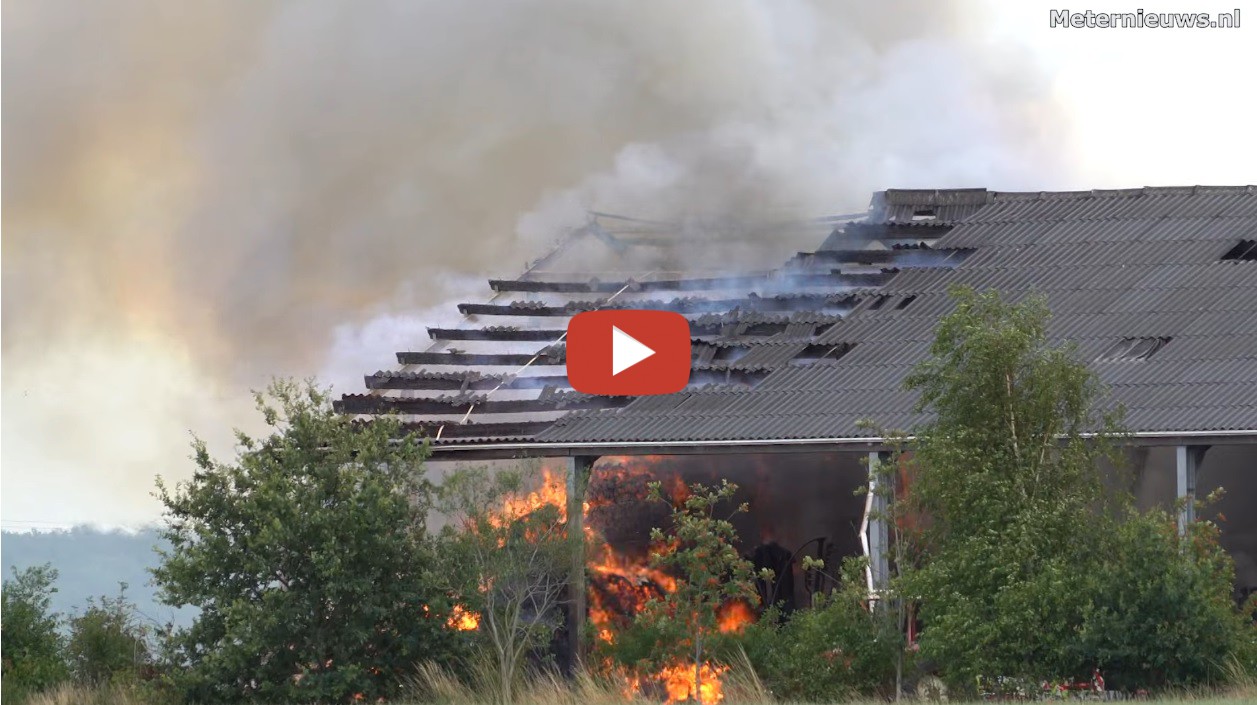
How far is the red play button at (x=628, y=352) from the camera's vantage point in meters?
32.2

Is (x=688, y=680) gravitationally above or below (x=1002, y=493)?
below

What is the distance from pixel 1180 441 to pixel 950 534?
4.71 meters

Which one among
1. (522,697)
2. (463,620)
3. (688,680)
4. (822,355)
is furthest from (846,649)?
(822,355)

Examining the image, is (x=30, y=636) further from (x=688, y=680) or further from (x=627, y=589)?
(x=688, y=680)

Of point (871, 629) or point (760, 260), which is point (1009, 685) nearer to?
point (871, 629)

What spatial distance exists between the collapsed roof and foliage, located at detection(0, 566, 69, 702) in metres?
5.63

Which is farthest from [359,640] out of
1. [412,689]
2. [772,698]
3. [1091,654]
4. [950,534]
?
[1091,654]

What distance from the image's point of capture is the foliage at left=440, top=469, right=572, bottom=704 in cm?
2816

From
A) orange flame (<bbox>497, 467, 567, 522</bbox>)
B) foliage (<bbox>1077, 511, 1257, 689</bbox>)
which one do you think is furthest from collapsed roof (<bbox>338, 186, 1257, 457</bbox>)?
foliage (<bbox>1077, 511, 1257, 689</bbox>)

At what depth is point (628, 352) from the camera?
118ft

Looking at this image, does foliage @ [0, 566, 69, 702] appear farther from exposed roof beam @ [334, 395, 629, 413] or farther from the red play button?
the red play button

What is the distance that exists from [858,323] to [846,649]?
337 inches

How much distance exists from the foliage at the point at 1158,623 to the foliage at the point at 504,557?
8.14 m

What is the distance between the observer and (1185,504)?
2636cm
